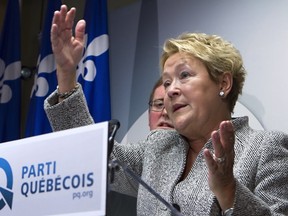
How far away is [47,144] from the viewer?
1.03 m

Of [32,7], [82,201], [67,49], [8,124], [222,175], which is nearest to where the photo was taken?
[82,201]

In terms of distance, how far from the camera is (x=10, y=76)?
139 inches

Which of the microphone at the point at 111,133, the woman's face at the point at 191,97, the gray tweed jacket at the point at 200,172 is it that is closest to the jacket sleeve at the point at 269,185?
the gray tweed jacket at the point at 200,172

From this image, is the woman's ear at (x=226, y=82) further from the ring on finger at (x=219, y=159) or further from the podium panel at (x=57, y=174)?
the podium panel at (x=57, y=174)

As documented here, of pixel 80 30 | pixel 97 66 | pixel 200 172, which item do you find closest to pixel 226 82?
pixel 200 172

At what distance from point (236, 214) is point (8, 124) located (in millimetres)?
2494

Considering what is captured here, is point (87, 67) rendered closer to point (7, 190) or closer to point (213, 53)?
point (213, 53)

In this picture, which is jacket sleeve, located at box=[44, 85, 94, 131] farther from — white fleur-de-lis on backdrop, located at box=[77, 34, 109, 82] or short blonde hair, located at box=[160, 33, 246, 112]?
white fleur-de-lis on backdrop, located at box=[77, 34, 109, 82]

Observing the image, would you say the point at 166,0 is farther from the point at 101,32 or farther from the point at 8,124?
the point at 8,124

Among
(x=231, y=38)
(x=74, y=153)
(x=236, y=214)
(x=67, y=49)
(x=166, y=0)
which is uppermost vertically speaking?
(x=166, y=0)

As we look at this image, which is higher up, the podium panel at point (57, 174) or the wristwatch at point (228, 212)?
the podium panel at point (57, 174)

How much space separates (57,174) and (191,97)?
25.4 inches

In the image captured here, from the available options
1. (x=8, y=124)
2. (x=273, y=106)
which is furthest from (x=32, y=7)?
(x=273, y=106)

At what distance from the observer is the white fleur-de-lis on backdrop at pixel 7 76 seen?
11.4 feet
